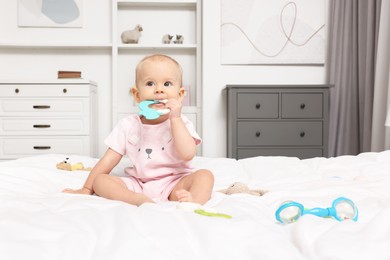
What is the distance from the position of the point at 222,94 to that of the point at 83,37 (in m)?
1.32

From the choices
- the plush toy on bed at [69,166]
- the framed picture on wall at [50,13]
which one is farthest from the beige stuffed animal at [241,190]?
the framed picture on wall at [50,13]

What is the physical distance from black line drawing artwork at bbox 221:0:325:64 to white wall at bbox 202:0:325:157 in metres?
0.08

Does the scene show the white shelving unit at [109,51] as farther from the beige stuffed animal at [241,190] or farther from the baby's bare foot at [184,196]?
the baby's bare foot at [184,196]

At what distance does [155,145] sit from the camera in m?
1.46

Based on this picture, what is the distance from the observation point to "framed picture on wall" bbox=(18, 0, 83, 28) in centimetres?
397

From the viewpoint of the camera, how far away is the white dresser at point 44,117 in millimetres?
3521

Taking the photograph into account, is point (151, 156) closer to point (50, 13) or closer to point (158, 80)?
point (158, 80)

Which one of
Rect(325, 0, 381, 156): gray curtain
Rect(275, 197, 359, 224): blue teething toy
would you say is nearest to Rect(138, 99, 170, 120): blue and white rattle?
Rect(275, 197, 359, 224): blue teething toy

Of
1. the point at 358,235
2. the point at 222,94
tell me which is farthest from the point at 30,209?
the point at 222,94

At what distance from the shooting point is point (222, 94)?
389cm

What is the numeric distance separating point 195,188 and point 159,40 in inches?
120

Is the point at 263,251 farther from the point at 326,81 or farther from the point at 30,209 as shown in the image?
the point at 326,81

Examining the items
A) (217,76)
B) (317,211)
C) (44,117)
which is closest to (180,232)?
(317,211)

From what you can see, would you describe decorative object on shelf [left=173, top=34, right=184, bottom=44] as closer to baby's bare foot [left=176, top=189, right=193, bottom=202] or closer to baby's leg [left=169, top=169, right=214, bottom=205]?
baby's leg [left=169, top=169, right=214, bottom=205]
